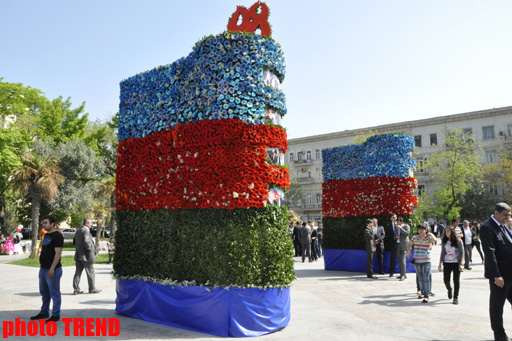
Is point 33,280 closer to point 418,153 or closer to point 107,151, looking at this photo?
point 107,151

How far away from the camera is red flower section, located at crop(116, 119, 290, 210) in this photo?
6766 mm

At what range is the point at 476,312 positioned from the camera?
26.8 feet

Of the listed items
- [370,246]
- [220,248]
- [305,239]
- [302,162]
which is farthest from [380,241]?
[302,162]

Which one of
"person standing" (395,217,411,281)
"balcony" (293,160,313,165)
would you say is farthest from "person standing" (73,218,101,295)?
"balcony" (293,160,313,165)

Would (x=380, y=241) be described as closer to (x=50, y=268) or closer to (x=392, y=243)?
(x=392, y=243)

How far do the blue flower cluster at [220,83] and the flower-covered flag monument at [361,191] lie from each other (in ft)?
27.0

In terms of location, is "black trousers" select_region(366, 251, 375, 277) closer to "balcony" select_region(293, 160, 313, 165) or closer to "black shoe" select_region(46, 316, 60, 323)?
"black shoe" select_region(46, 316, 60, 323)

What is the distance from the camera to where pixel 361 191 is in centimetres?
1485

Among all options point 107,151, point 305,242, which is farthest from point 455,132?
point 107,151

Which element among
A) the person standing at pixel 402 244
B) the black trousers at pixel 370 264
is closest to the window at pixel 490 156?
the person standing at pixel 402 244

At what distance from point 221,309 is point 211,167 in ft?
7.69

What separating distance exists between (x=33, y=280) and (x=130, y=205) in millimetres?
7810

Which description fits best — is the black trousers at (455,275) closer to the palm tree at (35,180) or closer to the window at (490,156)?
the palm tree at (35,180)

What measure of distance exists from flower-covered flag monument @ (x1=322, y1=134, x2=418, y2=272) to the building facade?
107 ft
